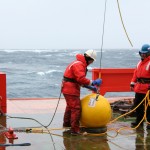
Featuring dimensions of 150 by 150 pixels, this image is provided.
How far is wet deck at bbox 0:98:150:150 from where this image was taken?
7.76 meters

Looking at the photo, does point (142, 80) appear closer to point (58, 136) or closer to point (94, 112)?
point (94, 112)

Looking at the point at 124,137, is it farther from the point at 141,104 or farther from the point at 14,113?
the point at 14,113

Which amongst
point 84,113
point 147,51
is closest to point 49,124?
point 84,113

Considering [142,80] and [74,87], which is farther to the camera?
[142,80]

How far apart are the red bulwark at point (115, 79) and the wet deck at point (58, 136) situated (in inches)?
70.9

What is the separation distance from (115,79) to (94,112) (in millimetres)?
3983

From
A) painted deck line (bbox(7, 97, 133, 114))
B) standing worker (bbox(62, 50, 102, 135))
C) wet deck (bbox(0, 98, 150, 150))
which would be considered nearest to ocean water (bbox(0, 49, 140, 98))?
standing worker (bbox(62, 50, 102, 135))

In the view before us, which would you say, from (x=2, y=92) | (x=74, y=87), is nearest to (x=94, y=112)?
(x=74, y=87)

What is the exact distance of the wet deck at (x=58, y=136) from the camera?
7.76m

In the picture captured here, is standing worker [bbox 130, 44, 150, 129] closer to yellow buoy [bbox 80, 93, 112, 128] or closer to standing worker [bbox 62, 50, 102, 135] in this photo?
yellow buoy [bbox 80, 93, 112, 128]

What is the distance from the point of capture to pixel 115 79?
1255 centimetres

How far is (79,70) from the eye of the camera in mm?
8422

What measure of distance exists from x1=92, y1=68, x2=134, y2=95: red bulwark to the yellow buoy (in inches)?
138

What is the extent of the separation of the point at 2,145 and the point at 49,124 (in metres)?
2.30
